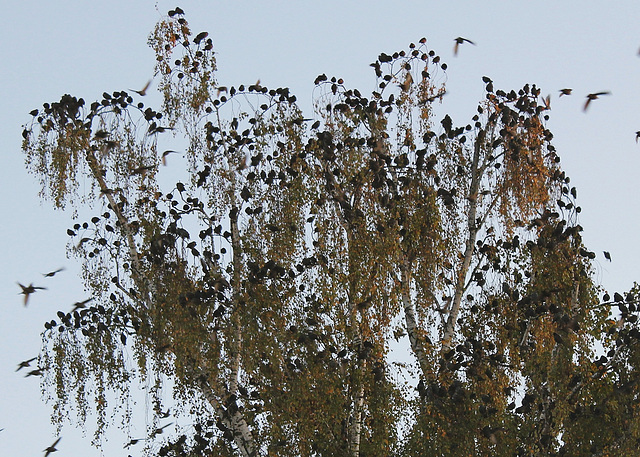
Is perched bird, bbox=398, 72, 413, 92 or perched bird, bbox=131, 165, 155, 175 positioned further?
perched bird, bbox=398, 72, 413, 92

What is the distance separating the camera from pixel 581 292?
2031cm

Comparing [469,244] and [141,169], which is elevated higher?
[141,169]

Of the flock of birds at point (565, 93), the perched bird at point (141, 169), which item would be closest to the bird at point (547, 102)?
the flock of birds at point (565, 93)

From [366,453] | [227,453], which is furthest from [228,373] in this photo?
[366,453]

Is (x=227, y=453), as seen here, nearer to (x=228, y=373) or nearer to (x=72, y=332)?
(x=228, y=373)

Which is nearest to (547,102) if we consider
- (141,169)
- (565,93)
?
(565,93)

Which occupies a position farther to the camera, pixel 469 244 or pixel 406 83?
pixel 406 83

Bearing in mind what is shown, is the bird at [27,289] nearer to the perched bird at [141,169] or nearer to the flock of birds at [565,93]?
the perched bird at [141,169]

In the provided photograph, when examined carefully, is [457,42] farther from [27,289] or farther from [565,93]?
[27,289]

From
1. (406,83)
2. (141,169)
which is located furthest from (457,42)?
(141,169)

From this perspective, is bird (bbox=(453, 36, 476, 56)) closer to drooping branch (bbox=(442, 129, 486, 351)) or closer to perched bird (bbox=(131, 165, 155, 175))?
drooping branch (bbox=(442, 129, 486, 351))

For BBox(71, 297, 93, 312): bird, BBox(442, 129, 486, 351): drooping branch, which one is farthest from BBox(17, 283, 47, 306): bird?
BBox(442, 129, 486, 351): drooping branch

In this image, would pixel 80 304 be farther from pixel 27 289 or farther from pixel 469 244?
pixel 469 244

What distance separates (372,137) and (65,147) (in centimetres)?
585
